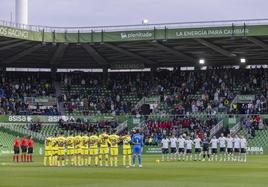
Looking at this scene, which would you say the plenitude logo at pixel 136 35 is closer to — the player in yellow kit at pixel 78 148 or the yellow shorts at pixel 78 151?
the player in yellow kit at pixel 78 148

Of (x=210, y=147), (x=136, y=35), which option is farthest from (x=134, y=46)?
(x=210, y=147)

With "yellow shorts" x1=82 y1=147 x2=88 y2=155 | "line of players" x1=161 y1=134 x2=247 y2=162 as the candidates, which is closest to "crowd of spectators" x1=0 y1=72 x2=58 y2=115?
"line of players" x1=161 y1=134 x2=247 y2=162

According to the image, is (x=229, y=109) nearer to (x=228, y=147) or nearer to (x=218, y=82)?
(x=218, y=82)

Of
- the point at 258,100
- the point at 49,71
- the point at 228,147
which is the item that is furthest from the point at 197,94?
the point at 228,147

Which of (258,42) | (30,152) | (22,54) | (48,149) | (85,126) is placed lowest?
(30,152)

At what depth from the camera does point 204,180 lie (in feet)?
95.9

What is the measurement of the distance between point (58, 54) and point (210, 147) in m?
30.7

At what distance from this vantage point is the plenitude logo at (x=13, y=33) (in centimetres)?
6312

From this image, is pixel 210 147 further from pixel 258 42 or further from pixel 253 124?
pixel 258 42

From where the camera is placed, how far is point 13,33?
64.5 metres

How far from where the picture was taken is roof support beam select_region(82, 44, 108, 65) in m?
74.4

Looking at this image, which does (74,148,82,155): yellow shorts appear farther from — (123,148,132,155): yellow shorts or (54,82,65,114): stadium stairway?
(54,82,65,114): stadium stairway

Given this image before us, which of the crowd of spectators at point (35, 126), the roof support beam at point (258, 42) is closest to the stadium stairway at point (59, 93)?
the crowd of spectators at point (35, 126)

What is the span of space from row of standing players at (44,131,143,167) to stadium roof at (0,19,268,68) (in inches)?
908
